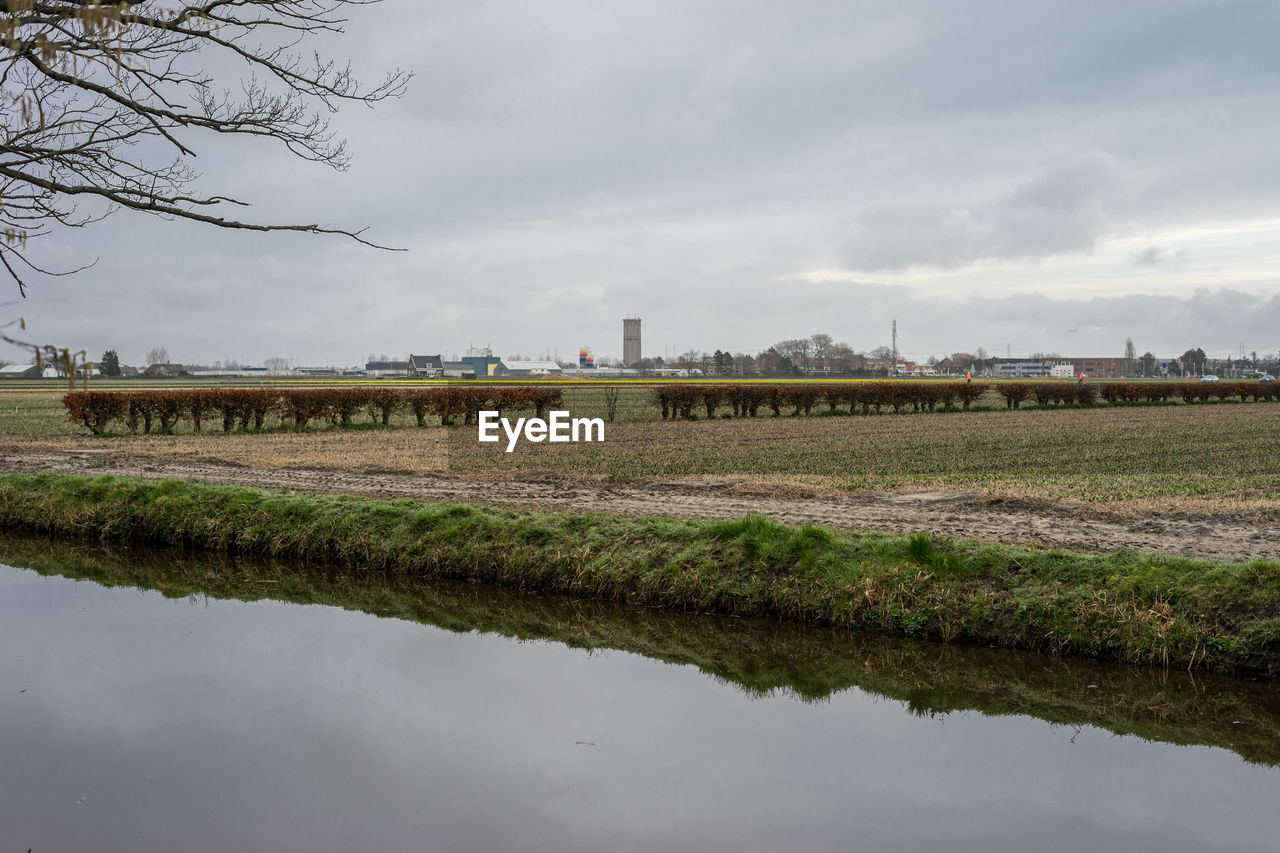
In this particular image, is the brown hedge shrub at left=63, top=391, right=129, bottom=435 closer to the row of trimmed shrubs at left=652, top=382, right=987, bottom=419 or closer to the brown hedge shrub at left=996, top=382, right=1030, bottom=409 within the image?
the row of trimmed shrubs at left=652, top=382, right=987, bottom=419

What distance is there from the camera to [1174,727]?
22.6ft

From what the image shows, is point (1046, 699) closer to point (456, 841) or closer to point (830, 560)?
point (830, 560)

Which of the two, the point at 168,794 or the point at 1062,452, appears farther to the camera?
the point at 1062,452

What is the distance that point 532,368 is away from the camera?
452 feet

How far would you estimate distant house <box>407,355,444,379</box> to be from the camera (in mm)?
116688

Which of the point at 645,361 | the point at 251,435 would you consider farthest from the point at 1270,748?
the point at 645,361

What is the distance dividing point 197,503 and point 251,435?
16.0 meters

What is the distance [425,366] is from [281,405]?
318 ft

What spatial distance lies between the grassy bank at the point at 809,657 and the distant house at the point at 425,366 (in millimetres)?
104292

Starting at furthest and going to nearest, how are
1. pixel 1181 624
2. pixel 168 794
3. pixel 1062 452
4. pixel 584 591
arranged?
pixel 1062 452 → pixel 584 591 → pixel 1181 624 → pixel 168 794

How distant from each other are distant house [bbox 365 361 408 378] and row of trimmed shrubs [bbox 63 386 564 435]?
94271 millimetres

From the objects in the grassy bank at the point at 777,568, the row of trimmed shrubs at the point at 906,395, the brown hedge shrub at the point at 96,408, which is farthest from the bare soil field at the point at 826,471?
the row of trimmed shrubs at the point at 906,395

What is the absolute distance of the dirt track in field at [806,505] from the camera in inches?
422

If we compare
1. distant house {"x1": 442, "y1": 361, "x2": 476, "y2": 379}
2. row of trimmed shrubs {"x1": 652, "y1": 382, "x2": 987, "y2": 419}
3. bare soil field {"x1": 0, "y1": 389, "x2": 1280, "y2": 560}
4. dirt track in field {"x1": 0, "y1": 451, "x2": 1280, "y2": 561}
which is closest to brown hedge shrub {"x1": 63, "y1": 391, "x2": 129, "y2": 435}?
bare soil field {"x1": 0, "y1": 389, "x2": 1280, "y2": 560}
